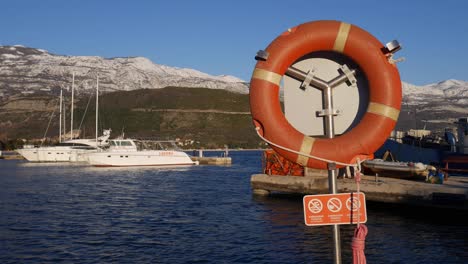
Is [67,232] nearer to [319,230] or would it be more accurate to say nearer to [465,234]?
[319,230]

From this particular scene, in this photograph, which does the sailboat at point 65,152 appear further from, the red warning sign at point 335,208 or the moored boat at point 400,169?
the red warning sign at point 335,208

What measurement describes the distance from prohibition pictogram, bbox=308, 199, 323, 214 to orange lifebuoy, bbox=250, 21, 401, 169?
581 millimetres

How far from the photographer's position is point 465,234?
16.3 m

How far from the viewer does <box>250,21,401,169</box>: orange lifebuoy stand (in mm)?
5547

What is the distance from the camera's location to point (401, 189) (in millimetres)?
18781

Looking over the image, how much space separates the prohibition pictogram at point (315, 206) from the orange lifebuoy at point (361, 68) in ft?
1.91

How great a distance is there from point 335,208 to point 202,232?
13.5m

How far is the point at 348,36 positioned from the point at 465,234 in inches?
516

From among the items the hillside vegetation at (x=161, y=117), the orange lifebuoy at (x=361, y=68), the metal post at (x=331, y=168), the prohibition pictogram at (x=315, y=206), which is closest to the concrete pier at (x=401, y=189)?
→ the orange lifebuoy at (x=361, y=68)

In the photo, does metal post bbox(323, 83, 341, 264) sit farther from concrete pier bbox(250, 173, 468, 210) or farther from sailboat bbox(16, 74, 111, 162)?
sailboat bbox(16, 74, 111, 162)

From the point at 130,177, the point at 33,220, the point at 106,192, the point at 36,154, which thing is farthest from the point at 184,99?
the point at 33,220

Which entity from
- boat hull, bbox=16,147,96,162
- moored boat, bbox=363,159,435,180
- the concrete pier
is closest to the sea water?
the concrete pier

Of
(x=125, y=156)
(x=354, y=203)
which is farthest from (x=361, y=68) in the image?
(x=125, y=156)

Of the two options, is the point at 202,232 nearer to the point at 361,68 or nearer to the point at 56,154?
the point at 361,68
